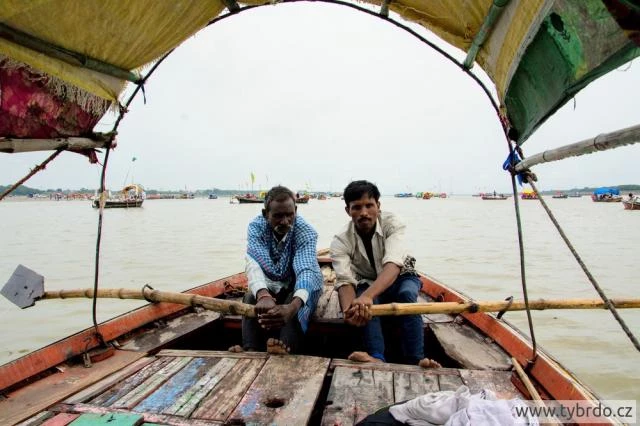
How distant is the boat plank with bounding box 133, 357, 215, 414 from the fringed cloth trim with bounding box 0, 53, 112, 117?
1.53 metres

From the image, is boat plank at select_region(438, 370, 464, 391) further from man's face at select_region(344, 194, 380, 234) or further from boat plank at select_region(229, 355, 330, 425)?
man's face at select_region(344, 194, 380, 234)

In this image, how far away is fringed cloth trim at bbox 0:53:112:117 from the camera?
162 cm

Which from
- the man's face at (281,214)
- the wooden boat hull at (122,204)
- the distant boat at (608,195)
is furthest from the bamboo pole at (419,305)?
the distant boat at (608,195)

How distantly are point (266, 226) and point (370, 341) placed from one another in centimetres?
113

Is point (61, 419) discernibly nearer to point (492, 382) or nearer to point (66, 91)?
point (66, 91)

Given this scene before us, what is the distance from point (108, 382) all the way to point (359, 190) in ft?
6.11

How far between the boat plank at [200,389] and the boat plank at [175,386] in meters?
0.02

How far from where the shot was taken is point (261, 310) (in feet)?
7.57

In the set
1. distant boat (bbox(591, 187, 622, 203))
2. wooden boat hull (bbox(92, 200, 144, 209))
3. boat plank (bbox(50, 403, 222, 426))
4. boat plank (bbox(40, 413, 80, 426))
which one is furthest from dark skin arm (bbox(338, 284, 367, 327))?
distant boat (bbox(591, 187, 622, 203))

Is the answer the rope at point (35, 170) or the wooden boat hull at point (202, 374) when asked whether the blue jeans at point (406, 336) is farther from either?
the rope at point (35, 170)

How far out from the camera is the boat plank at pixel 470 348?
228 centimetres

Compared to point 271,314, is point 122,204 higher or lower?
higher

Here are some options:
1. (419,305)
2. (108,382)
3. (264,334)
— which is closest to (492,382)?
(419,305)

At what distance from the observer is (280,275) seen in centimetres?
286
